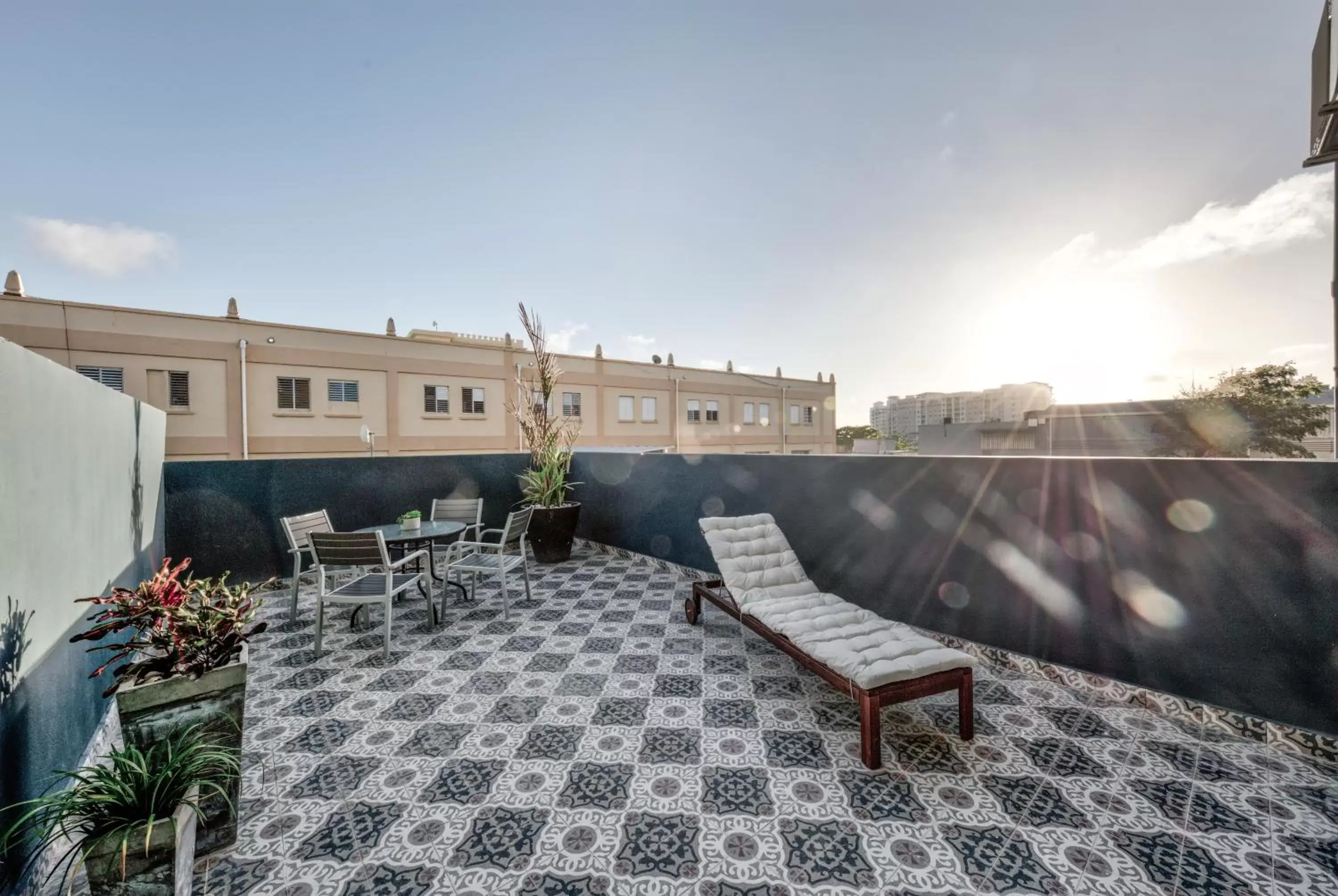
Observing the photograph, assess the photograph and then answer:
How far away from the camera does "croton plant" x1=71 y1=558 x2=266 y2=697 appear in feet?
5.28

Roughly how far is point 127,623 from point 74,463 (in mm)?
960

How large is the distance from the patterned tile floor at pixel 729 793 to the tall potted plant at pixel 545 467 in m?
2.78

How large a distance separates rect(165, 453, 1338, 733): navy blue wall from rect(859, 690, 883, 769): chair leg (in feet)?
5.09

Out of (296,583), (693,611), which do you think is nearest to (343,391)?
(296,583)

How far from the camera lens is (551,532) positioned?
5.96m

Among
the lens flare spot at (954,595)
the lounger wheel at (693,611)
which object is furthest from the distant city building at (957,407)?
the lounger wheel at (693,611)

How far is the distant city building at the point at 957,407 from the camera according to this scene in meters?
28.1

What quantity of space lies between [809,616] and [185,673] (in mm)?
2878

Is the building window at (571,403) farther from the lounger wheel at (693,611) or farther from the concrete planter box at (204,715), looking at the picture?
the concrete planter box at (204,715)

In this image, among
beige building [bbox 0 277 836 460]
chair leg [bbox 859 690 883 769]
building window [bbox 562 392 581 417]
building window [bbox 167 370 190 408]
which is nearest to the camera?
chair leg [bbox 859 690 883 769]

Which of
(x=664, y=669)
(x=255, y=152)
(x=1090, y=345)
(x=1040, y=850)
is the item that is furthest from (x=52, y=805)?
(x=1090, y=345)

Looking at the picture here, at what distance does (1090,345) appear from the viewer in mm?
7672

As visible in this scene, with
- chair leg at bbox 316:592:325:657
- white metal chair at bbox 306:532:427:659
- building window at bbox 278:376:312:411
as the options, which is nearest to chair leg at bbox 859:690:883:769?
white metal chair at bbox 306:532:427:659

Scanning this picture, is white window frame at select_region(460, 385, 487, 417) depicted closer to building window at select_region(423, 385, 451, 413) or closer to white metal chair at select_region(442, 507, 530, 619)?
building window at select_region(423, 385, 451, 413)
